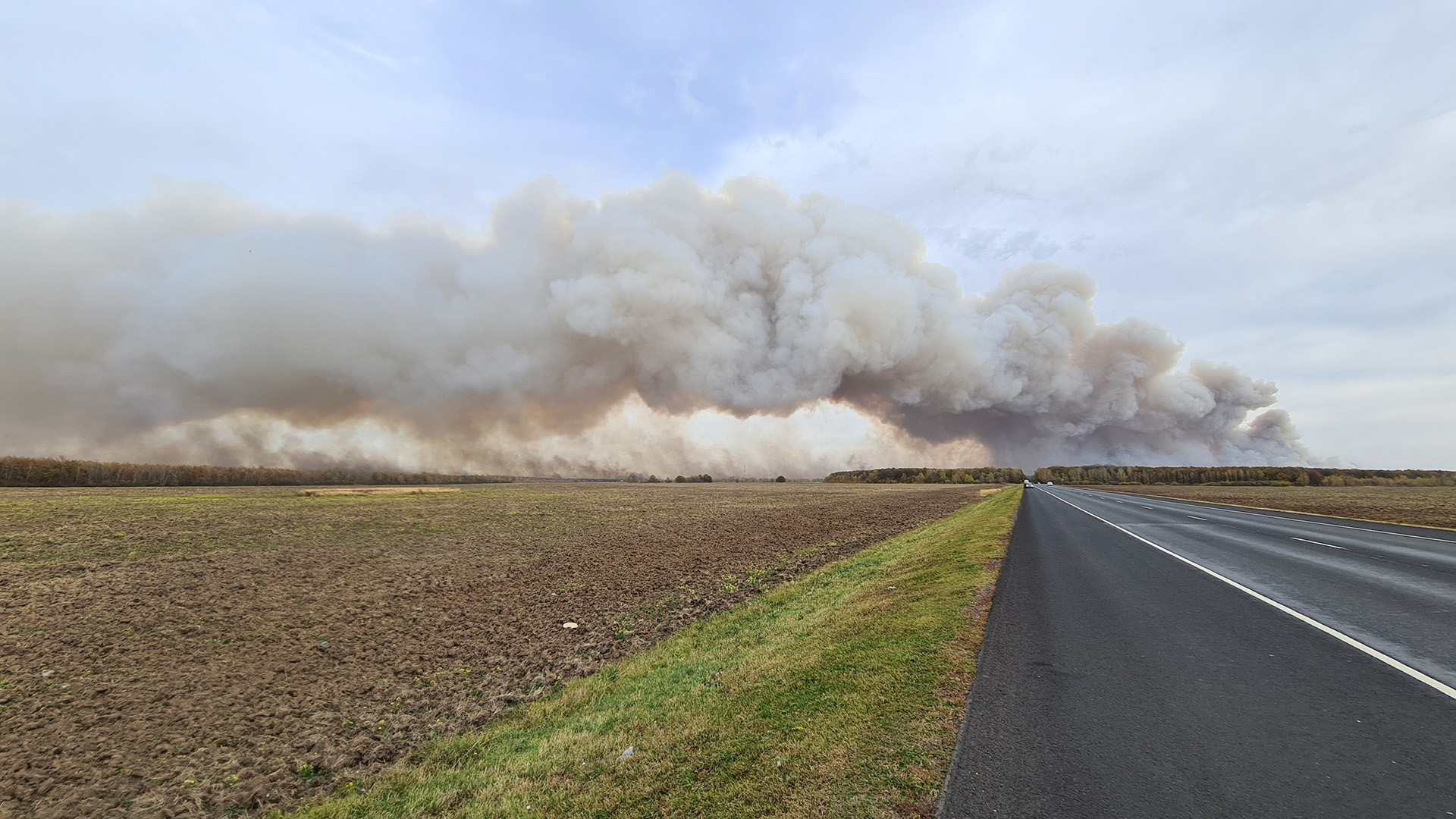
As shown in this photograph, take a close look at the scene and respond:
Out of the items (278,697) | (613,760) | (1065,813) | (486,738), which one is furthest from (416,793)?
(1065,813)

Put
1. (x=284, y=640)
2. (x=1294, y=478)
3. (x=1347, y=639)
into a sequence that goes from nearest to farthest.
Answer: (x=1347, y=639)
(x=284, y=640)
(x=1294, y=478)

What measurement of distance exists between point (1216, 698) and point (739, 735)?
4.98 metres

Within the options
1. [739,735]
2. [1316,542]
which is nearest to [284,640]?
[739,735]

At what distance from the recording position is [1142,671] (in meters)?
6.38

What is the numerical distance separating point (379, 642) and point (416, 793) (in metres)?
6.89

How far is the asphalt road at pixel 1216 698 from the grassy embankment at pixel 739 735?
532 millimetres

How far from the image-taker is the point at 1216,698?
219 inches

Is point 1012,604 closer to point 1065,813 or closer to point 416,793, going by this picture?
point 1065,813

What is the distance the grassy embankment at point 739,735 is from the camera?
4457 millimetres

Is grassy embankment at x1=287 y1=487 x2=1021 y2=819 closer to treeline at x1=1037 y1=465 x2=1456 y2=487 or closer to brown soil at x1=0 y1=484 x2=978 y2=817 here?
brown soil at x1=0 y1=484 x2=978 y2=817

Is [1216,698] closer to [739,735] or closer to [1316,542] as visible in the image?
[739,735]

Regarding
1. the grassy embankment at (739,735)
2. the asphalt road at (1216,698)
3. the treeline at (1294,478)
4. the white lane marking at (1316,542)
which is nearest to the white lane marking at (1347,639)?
the asphalt road at (1216,698)

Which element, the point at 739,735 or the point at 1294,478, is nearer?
the point at 739,735

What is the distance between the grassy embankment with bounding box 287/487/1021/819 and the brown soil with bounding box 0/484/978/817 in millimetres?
1103
